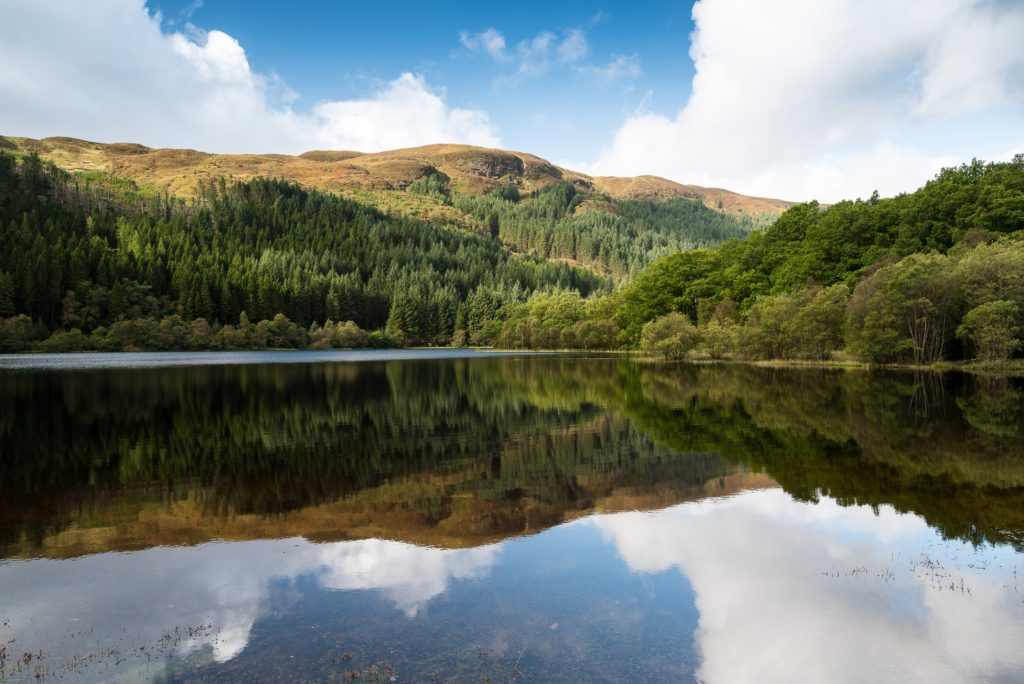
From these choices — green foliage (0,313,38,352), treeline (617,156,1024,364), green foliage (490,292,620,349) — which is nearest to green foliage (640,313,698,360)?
treeline (617,156,1024,364)

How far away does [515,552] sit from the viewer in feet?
39.0

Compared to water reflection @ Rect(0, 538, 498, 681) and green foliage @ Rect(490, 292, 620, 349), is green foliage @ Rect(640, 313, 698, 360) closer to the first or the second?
green foliage @ Rect(490, 292, 620, 349)

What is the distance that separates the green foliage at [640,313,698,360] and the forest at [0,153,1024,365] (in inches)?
11.9

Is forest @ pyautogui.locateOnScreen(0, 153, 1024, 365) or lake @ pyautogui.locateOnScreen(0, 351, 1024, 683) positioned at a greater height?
forest @ pyautogui.locateOnScreen(0, 153, 1024, 365)

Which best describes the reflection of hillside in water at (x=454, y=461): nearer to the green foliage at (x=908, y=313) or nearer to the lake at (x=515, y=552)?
the lake at (x=515, y=552)

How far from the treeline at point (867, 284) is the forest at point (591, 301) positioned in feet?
0.76

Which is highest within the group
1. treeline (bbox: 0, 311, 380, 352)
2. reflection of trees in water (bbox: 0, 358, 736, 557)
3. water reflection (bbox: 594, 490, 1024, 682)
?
water reflection (bbox: 594, 490, 1024, 682)

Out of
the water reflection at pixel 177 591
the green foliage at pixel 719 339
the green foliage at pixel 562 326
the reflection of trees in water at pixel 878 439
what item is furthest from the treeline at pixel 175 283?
the water reflection at pixel 177 591

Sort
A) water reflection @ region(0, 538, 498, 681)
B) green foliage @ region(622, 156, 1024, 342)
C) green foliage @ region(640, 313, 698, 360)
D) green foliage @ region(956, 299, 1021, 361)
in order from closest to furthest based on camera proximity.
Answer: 1. water reflection @ region(0, 538, 498, 681)
2. green foliage @ region(956, 299, 1021, 361)
3. green foliage @ region(622, 156, 1024, 342)
4. green foliage @ region(640, 313, 698, 360)

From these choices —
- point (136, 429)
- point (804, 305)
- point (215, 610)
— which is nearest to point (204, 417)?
point (136, 429)

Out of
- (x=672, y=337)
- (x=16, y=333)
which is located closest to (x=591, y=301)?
(x=672, y=337)

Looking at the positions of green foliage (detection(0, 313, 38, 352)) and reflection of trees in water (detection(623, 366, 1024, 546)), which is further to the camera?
green foliage (detection(0, 313, 38, 352))

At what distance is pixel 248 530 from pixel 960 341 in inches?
2929

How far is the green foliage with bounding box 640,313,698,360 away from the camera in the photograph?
274 ft
